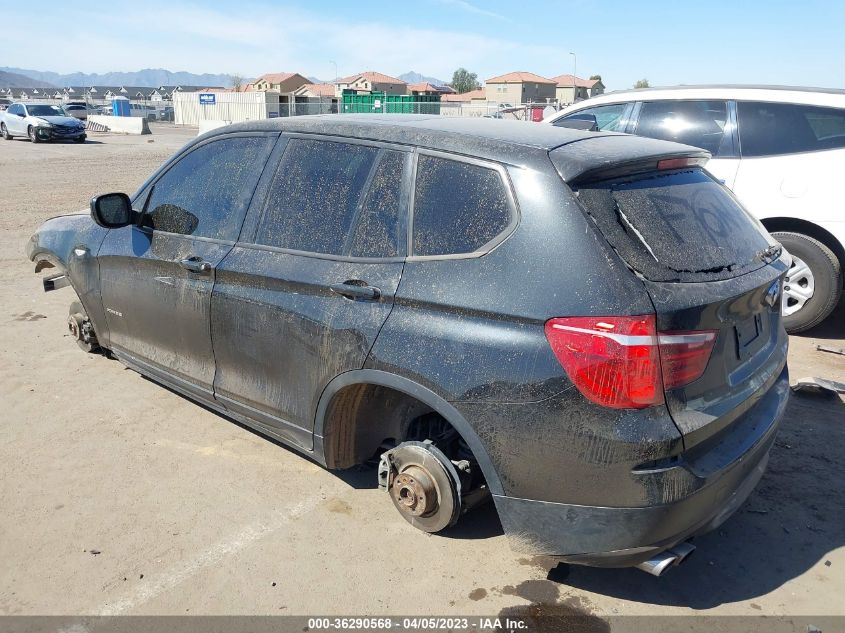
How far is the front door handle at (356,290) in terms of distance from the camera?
9.83 feet

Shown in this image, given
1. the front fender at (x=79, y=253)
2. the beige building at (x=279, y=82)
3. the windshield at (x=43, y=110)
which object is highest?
the beige building at (x=279, y=82)

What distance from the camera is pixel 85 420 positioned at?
4.43 m

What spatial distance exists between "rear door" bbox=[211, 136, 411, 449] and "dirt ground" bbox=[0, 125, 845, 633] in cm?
43

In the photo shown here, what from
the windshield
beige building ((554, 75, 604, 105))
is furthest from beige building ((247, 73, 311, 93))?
the windshield

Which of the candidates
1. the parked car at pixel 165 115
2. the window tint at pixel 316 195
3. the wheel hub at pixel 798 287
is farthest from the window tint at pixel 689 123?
the parked car at pixel 165 115

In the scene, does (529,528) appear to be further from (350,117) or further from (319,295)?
(350,117)

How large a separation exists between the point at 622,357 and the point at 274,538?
188cm

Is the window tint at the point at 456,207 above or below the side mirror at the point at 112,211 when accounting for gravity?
above

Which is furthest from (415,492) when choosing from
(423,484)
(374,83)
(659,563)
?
(374,83)

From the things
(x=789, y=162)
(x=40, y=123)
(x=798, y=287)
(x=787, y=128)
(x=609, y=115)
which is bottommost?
(x=798, y=287)

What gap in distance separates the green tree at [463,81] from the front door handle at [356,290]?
11862 centimetres

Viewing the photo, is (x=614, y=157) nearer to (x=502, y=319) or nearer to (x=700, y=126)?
(x=502, y=319)

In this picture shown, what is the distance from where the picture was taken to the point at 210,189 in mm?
3955

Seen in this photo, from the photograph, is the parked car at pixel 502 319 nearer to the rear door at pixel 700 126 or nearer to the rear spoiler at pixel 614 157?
the rear spoiler at pixel 614 157
